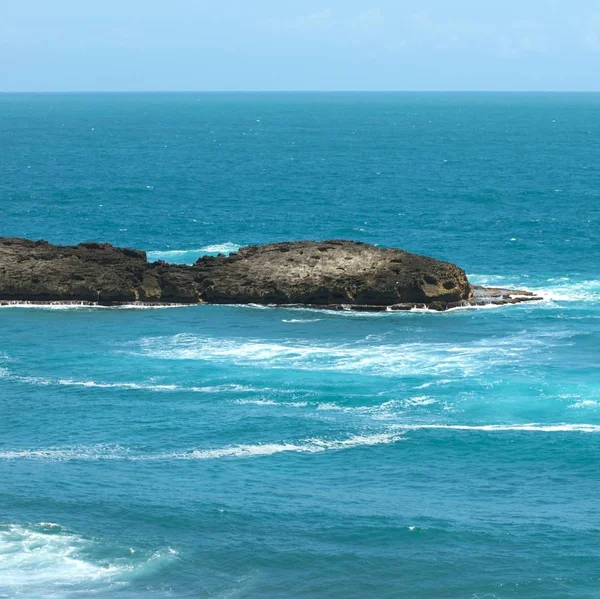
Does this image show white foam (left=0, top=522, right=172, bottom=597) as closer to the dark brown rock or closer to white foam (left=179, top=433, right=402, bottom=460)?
white foam (left=179, top=433, right=402, bottom=460)

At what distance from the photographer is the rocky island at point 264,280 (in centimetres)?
10338

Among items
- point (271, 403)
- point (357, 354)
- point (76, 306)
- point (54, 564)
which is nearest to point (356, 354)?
point (357, 354)

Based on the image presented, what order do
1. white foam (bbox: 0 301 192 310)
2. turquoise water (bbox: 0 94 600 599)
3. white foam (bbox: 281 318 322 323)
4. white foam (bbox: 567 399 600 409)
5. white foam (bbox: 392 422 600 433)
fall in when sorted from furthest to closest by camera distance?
1. white foam (bbox: 0 301 192 310)
2. white foam (bbox: 281 318 322 323)
3. white foam (bbox: 567 399 600 409)
4. white foam (bbox: 392 422 600 433)
5. turquoise water (bbox: 0 94 600 599)

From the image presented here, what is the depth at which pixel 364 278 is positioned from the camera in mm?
103750

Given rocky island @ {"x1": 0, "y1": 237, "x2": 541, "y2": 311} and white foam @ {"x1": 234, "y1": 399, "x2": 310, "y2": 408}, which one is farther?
rocky island @ {"x1": 0, "y1": 237, "x2": 541, "y2": 311}

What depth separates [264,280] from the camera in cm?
10494

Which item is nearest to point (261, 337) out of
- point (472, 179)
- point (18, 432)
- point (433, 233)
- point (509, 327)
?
point (509, 327)

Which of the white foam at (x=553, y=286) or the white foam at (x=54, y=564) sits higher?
the white foam at (x=553, y=286)

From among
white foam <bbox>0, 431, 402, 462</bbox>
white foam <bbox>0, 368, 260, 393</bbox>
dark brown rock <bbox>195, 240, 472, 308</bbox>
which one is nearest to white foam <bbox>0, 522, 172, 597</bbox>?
white foam <bbox>0, 431, 402, 462</bbox>

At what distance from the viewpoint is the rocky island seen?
103m

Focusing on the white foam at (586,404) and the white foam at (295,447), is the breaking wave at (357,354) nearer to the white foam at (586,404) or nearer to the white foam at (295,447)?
the white foam at (586,404)

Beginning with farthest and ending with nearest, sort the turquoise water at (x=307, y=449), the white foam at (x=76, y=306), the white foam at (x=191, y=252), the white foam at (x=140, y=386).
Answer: the white foam at (x=191, y=252) → the white foam at (x=76, y=306) → the white foam at (x=140, y=386) → the turquoise water at (x=307, y=449)

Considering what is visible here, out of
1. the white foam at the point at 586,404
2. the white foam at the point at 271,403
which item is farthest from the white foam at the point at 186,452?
the white foam at the point at 586,404

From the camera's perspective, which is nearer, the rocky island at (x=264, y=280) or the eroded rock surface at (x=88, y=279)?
the rocky island at (x=264, y=280)
